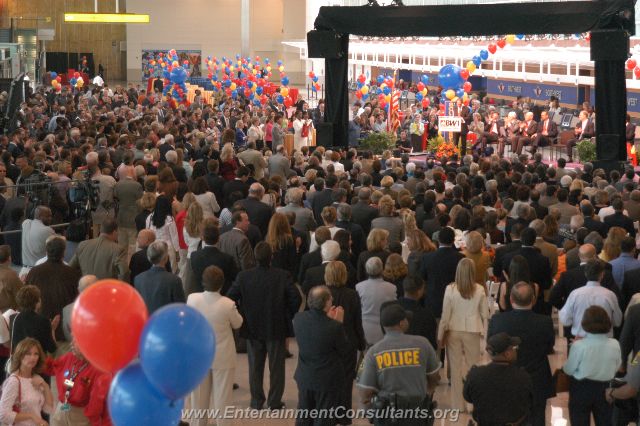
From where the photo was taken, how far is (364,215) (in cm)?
1130

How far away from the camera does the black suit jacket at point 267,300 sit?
812 centimetres

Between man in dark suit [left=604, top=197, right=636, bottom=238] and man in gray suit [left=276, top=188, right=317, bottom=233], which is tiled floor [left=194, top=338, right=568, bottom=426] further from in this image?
man in gray suit [left=276, top=188, right=317, bottom=233]

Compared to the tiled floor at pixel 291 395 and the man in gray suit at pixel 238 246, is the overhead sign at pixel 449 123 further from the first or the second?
the man in gray suit at pixel 238 246

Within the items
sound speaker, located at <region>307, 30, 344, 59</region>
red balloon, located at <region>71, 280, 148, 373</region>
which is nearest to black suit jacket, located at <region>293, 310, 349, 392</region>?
red balloon, located at <region>71, 280, 148, 373</region>

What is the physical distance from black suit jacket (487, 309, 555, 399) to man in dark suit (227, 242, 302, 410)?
67.0 inches

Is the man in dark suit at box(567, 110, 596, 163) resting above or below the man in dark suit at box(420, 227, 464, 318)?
above

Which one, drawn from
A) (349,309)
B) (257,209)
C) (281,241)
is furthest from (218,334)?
(257,209)

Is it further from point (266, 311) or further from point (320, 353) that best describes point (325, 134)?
point (320, 353)

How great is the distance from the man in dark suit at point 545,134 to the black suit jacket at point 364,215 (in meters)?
11.5

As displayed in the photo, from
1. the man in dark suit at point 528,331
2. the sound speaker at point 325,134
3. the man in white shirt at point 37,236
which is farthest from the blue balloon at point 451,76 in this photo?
the man in dark suit at point 528,331

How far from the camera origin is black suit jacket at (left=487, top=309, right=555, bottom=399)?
703 cm

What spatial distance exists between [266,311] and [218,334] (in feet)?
2.15

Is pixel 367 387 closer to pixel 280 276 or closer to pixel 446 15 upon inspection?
pixel 280 276

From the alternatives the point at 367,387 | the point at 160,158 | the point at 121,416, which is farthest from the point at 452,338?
the point at 160,158
